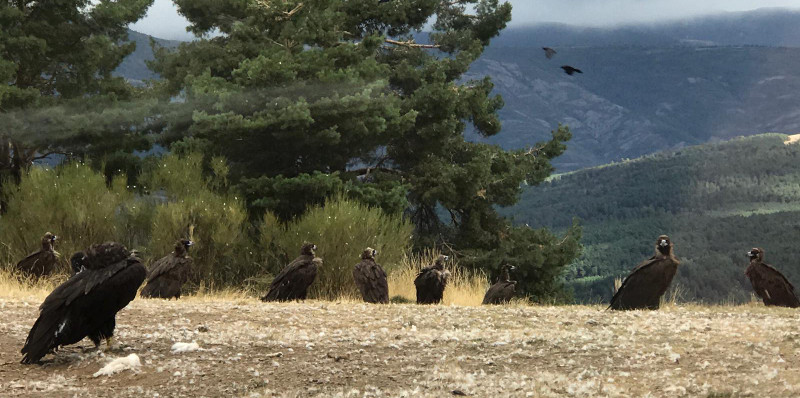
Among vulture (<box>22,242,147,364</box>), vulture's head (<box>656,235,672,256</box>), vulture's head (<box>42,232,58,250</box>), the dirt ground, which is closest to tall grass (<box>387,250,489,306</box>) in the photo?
vulture's head (<box>656,235,672,256</box>)

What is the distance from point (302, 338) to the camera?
8398mm

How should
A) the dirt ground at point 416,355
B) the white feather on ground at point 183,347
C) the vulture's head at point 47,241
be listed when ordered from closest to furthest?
the dirt ground at point 416,355, the white feather on ground at point 183,347, the vulture's head at point 47,241

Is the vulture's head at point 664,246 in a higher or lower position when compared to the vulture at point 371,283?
higher

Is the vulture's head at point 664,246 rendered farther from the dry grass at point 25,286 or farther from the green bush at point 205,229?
the green bush at point 205,229

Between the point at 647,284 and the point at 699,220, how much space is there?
158m

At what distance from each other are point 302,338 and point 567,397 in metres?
3.22

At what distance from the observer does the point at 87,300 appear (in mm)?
7004

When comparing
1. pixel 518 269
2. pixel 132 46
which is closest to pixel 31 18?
pixel 132 46

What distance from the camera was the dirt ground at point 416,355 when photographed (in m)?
6.36

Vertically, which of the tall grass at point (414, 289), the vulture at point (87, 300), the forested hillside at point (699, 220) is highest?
the vulture at point (87, 300)

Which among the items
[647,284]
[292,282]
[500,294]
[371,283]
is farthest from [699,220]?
[292,282]

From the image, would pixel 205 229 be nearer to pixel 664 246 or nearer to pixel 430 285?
pixel 430 285

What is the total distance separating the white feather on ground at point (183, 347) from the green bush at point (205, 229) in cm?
904

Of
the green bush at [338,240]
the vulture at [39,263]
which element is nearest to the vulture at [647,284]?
the green bush at [338,240]
